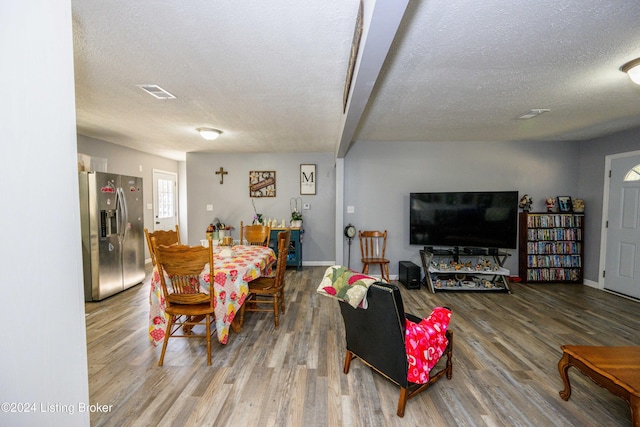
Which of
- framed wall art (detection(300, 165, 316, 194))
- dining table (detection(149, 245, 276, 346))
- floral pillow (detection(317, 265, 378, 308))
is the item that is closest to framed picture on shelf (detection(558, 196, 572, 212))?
framed wall art (detection(300, 165, 316, 194))

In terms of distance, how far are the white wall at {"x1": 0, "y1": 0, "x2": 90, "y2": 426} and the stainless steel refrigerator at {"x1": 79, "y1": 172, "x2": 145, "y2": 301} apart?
3.63 meters

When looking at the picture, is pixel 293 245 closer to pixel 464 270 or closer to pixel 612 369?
pixel 464 270

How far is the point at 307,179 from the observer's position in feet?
18.8

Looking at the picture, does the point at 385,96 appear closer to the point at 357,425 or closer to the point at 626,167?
the point at 357,425

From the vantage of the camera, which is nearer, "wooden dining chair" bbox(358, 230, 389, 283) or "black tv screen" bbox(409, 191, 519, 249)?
"black tv screen" bbox(409, 191, 519, 249)

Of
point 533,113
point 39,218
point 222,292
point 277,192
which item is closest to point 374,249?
point 277,192

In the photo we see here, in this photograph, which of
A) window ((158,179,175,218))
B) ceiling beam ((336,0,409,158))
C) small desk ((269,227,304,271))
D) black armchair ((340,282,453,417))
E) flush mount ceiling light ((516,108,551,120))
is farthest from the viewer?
window ((158,179,175,218))

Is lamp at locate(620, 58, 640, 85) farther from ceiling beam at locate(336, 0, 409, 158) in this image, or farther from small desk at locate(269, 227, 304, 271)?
small desk at locate(269, 227, 304, 271)

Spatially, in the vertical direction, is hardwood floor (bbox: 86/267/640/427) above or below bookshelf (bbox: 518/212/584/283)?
below

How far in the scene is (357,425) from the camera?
172 cm

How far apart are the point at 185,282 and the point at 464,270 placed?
3948 millimetres

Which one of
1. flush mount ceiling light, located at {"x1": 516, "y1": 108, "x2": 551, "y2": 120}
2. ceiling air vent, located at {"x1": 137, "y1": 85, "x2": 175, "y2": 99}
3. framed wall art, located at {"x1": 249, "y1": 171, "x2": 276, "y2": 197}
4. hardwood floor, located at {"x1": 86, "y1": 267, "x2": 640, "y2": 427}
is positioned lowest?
hardwood floor, located at {"x1": 86, "y1": 267, "x2": 640, "y2": 427}

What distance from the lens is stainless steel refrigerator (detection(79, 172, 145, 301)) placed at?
12.1 feet

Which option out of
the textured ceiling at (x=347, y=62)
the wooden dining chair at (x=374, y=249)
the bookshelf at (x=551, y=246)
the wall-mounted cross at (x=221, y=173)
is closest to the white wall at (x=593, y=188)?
the bookshelf at (x=551, y=246)
